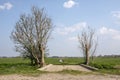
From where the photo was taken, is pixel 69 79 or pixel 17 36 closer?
pixel 69 79

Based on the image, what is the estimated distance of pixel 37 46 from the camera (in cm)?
4425

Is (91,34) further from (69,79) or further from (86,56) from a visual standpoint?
(69,79)

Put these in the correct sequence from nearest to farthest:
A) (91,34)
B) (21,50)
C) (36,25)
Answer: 1. (36,25)
2. (21,50)
3. (91,34)

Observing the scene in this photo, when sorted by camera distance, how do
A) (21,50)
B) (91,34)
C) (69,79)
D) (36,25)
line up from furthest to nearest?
1. (91,34)
2. (21,50)
3. (36,25)
4. (69,79)

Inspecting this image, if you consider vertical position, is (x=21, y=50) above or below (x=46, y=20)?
below

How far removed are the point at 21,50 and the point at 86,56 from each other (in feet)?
39.8

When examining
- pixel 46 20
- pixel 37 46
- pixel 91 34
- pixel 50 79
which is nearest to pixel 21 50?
pixel 37 46

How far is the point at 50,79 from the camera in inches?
808

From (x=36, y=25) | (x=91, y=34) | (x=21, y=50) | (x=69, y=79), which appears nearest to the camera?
(x=69, y=79)

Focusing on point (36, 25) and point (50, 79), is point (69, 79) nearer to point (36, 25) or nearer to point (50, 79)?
point (50, 79)

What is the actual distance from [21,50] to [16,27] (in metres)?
7.86

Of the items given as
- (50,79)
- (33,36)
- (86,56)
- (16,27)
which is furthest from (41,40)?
(50,79)

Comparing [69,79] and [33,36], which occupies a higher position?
[33,36]

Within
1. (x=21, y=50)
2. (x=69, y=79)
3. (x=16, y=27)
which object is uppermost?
(x=16, y=27)
